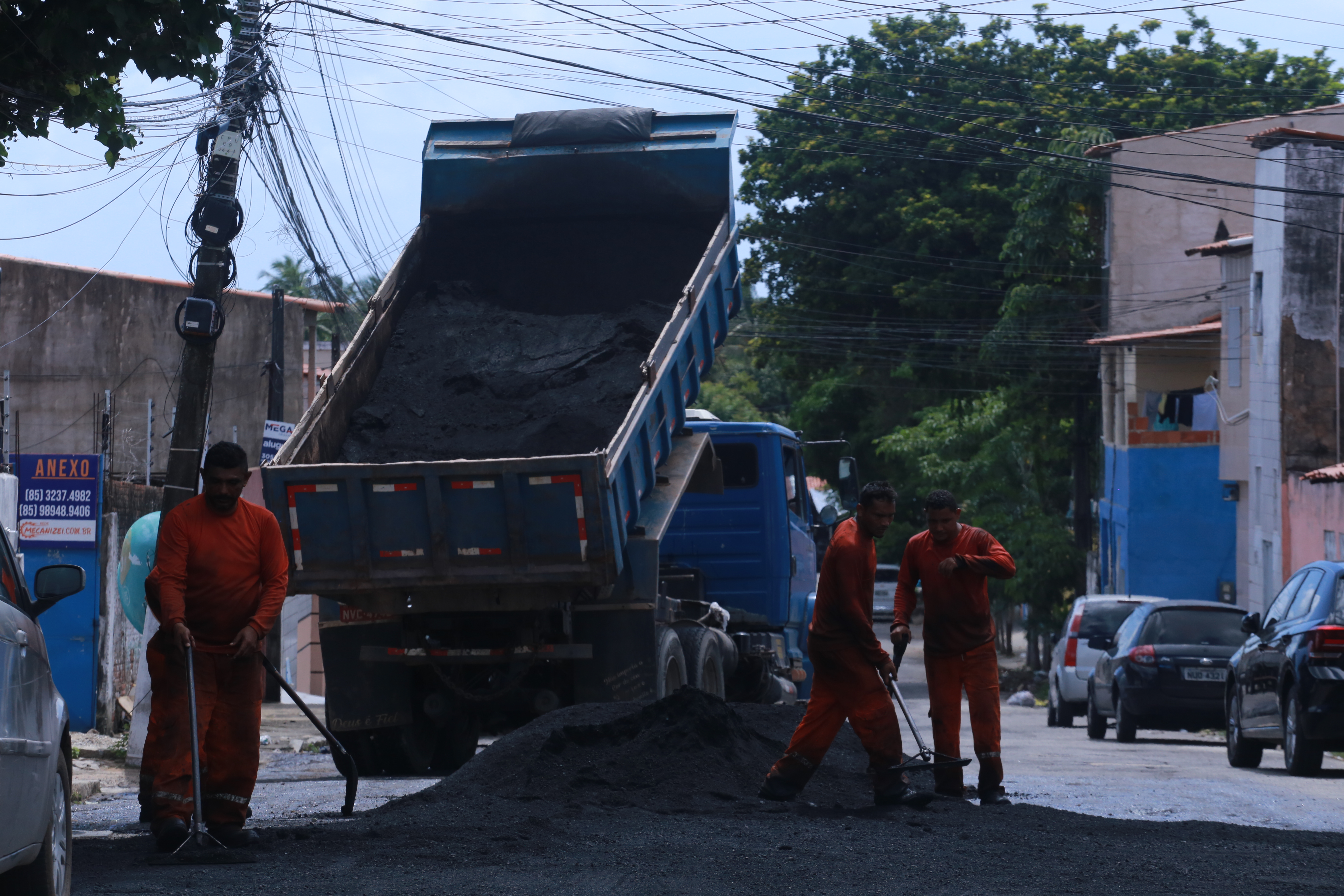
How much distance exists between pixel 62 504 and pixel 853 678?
998 cm

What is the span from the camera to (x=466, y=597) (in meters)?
10.9

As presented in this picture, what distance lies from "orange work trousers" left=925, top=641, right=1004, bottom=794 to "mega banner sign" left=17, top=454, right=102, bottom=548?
31.6ft

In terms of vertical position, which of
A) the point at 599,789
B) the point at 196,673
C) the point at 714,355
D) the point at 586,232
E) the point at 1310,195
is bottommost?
the point at 599,789

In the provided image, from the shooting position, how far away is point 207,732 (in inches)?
292

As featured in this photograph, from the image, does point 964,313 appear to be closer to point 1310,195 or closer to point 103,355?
point 1310,195

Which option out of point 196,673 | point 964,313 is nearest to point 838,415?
point 964,313

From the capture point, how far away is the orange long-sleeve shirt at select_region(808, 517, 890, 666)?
886cm

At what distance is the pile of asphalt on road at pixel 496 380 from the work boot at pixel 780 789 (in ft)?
10.3

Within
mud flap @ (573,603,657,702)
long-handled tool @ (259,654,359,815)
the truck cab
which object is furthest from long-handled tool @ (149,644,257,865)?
the truck cab

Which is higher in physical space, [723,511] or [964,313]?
[964,313]

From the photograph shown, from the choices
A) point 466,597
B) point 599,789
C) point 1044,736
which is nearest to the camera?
point 599,789

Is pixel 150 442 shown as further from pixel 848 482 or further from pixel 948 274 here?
pixel 948 274

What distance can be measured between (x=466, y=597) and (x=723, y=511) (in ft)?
16.0

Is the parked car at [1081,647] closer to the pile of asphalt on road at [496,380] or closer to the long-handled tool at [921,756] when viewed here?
the pile of asphalt on road at [496,380]
